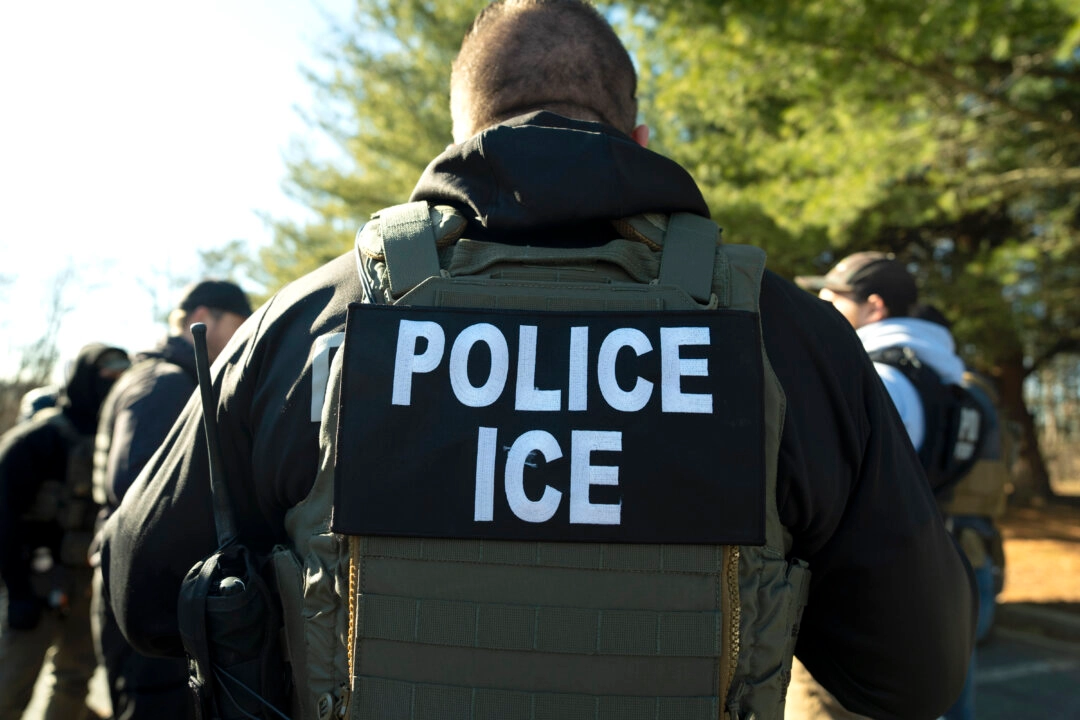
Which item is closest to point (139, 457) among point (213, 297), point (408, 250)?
point (213, 297)

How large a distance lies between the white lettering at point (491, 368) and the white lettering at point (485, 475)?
0.05 meters

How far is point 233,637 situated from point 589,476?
2.10ft

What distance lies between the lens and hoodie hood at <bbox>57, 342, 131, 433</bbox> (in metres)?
4.09

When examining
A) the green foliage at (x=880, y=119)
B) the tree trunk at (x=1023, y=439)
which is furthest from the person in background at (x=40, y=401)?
the tree trunk at (x=1023, y=439)

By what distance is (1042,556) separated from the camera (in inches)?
368

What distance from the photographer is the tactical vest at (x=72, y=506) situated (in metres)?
3.92

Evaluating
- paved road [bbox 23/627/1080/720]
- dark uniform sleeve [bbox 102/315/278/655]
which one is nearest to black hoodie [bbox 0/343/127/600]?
paved road [bbox 23/627/1080/720]

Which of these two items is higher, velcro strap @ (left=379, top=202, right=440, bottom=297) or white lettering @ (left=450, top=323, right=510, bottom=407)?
velcro strap @ (left=379, top=202, right=440, bottom=297)

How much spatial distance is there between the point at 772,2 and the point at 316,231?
29.1 feet

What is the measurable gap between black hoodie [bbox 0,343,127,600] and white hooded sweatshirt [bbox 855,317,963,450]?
3409 mm

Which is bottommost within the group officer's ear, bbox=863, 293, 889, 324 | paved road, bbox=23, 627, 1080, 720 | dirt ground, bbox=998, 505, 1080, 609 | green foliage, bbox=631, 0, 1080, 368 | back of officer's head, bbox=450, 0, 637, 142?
paved road, bbox=23, 627, 1080, 720

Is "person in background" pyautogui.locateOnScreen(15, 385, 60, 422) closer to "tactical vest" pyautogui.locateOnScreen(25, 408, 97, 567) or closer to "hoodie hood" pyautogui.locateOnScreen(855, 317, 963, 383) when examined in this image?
"tactical vest" pyautogui.locateOnScreen(25, 408, 97, 567)

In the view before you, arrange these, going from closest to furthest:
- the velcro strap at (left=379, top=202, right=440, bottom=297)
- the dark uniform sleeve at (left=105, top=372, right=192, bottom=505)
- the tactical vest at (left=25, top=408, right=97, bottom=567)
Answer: the velcro strap at (left=379, top=202, right=440, bottom=297) → the dark uniform sleeve at (left=105, top=372, right=192, bottom=505) → the tactical vest at (left=25, top=408, right=97, bottom=567)

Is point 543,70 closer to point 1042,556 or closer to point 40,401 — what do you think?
point 40,401
